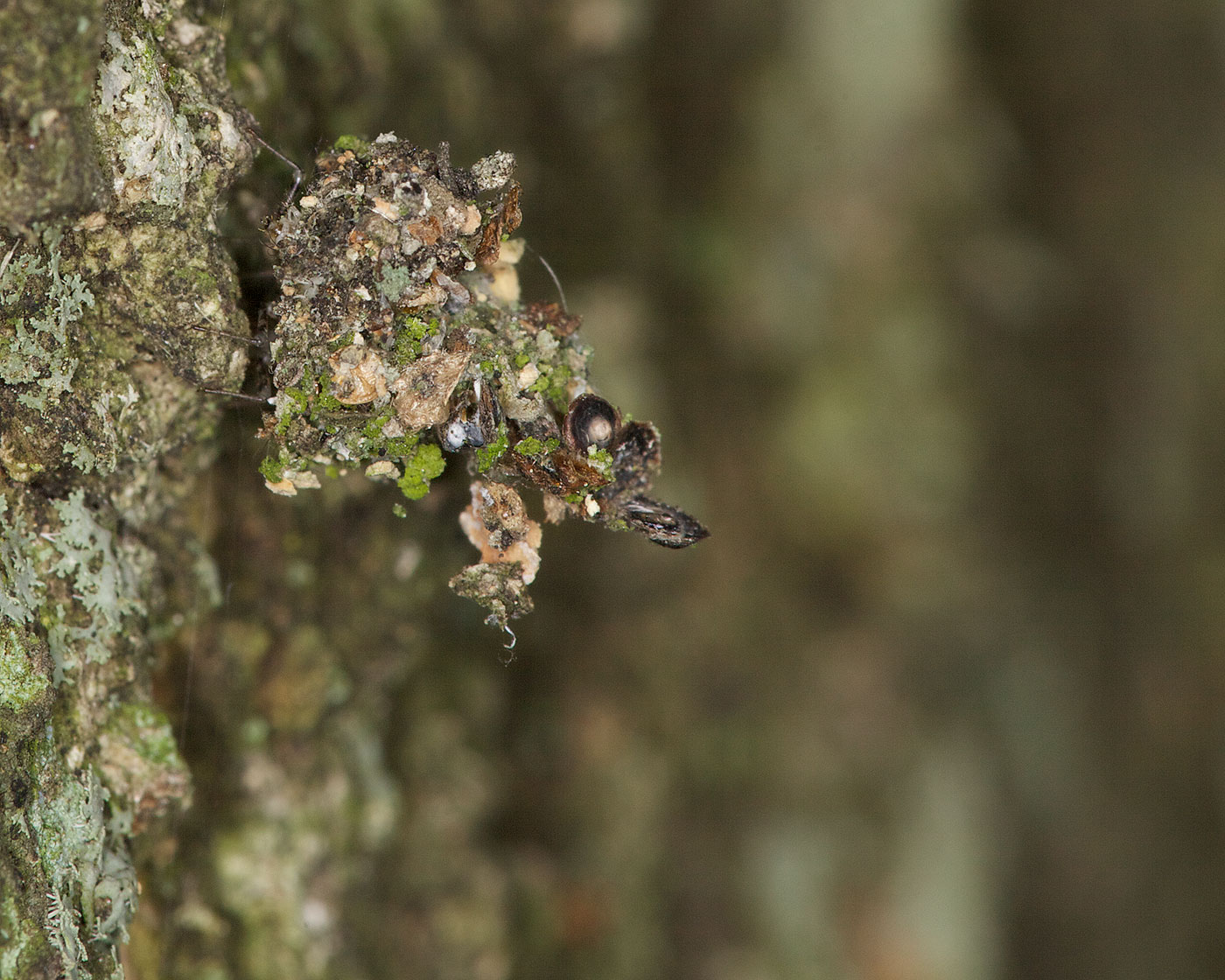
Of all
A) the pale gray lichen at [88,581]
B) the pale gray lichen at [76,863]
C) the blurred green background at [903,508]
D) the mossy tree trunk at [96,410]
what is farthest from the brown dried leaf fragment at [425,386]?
the blurred green background at [903,508]

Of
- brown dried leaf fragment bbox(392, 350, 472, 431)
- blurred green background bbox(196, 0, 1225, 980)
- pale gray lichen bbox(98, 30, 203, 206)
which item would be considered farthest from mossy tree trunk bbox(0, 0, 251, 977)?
blurred green background bbox(196, 0, 1225, 980)

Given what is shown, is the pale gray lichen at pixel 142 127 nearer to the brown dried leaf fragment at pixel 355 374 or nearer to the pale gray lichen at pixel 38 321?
the pale gray lichen at pixel 38 321

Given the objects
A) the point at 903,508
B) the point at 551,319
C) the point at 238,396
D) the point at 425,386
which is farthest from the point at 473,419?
the point at 903,508

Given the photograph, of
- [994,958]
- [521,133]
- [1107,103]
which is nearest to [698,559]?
[521,133]

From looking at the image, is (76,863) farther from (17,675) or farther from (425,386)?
(425,386)

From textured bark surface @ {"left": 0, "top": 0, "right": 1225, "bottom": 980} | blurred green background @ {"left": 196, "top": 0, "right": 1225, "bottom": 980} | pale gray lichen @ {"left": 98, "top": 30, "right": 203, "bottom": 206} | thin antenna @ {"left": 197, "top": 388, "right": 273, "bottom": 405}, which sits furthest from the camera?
blurred green background @ {"left": 196, "top": 0, "right": 1225, "bottom": 980}

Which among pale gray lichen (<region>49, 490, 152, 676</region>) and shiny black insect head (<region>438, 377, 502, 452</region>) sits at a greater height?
shiny black insect head (<region>438, 377, 502, 452</region>)

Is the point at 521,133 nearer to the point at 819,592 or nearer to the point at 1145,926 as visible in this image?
the point at 819,592

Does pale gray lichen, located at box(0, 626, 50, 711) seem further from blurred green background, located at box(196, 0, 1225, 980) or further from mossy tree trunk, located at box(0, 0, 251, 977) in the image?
blurred green background, located at box(196, 0, 1225, 980)
